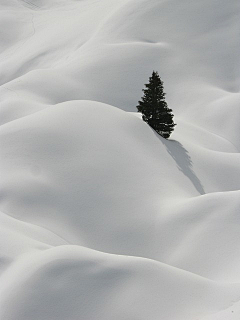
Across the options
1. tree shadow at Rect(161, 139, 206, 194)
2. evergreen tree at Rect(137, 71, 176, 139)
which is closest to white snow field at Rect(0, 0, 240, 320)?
tree shadow at Rect(161, 139, 206, 194)

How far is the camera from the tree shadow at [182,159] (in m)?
25.9

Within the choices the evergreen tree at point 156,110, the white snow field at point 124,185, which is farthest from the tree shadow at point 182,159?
the evergreen tree at point 156,110

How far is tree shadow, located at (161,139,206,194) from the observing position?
25906mm

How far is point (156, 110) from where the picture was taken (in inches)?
1193

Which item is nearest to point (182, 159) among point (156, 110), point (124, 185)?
point (156, 110)

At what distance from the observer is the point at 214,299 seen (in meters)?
13.7

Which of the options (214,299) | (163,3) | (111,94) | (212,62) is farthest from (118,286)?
(163,3)

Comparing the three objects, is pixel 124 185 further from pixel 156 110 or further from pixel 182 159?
pixel 156 110

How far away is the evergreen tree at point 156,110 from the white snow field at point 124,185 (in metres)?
0.90

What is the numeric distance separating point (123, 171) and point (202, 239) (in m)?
6.05

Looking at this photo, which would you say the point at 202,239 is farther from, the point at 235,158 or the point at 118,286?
the point at 235,158

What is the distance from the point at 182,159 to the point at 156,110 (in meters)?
4.38

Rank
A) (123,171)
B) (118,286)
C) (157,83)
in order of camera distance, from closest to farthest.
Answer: (118,286) → (123,171) → (157,83)

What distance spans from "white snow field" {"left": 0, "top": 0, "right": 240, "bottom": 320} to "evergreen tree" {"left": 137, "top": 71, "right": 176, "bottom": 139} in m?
0.90
